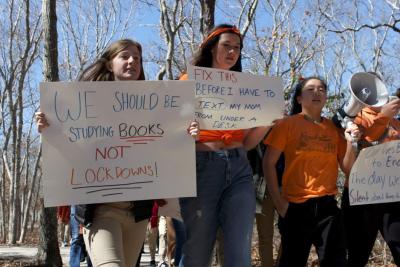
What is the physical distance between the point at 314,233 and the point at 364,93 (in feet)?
4.01

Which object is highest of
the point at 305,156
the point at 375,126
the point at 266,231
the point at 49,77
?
the point at 49,77

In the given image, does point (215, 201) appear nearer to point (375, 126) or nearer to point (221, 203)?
point (221, 203)

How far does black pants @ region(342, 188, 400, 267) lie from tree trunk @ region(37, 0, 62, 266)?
5.28m

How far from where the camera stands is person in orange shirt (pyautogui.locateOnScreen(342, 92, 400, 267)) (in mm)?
3922

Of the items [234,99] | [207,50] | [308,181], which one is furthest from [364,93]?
[207,50]

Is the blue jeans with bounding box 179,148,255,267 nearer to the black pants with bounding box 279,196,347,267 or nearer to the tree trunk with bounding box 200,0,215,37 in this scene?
the black pants with bounding box 279,196,347,267

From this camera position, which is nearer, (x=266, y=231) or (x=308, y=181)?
(x=308, y=181)

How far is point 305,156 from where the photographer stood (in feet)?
12.1

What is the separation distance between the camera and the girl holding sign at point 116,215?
9.29 feet

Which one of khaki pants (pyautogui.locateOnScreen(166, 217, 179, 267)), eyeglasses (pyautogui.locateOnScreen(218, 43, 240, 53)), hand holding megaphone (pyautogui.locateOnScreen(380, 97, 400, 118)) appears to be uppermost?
eyeglasses (pyautogui.locateOnScreen(218, 43, 240, 53))

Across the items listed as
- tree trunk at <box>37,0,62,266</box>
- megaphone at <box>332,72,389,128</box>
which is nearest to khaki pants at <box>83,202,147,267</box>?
megaphone at <box>332,72,389,128</box>

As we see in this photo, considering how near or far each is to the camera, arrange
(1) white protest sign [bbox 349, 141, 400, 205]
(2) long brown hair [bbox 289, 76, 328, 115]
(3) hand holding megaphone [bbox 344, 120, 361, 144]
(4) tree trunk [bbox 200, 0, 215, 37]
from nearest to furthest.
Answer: (3) hand holding megaphone [bbox 344, 120, 361, 144], (1) white protest sign [bbox 349, 141, 400, 205], (2) long brown hair [bbox 289, 76, 328, 115], (4) tree trunk [bbox 200, 0, 215, 37]

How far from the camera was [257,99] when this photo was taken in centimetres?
353

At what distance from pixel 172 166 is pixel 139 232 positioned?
1.50 feet
